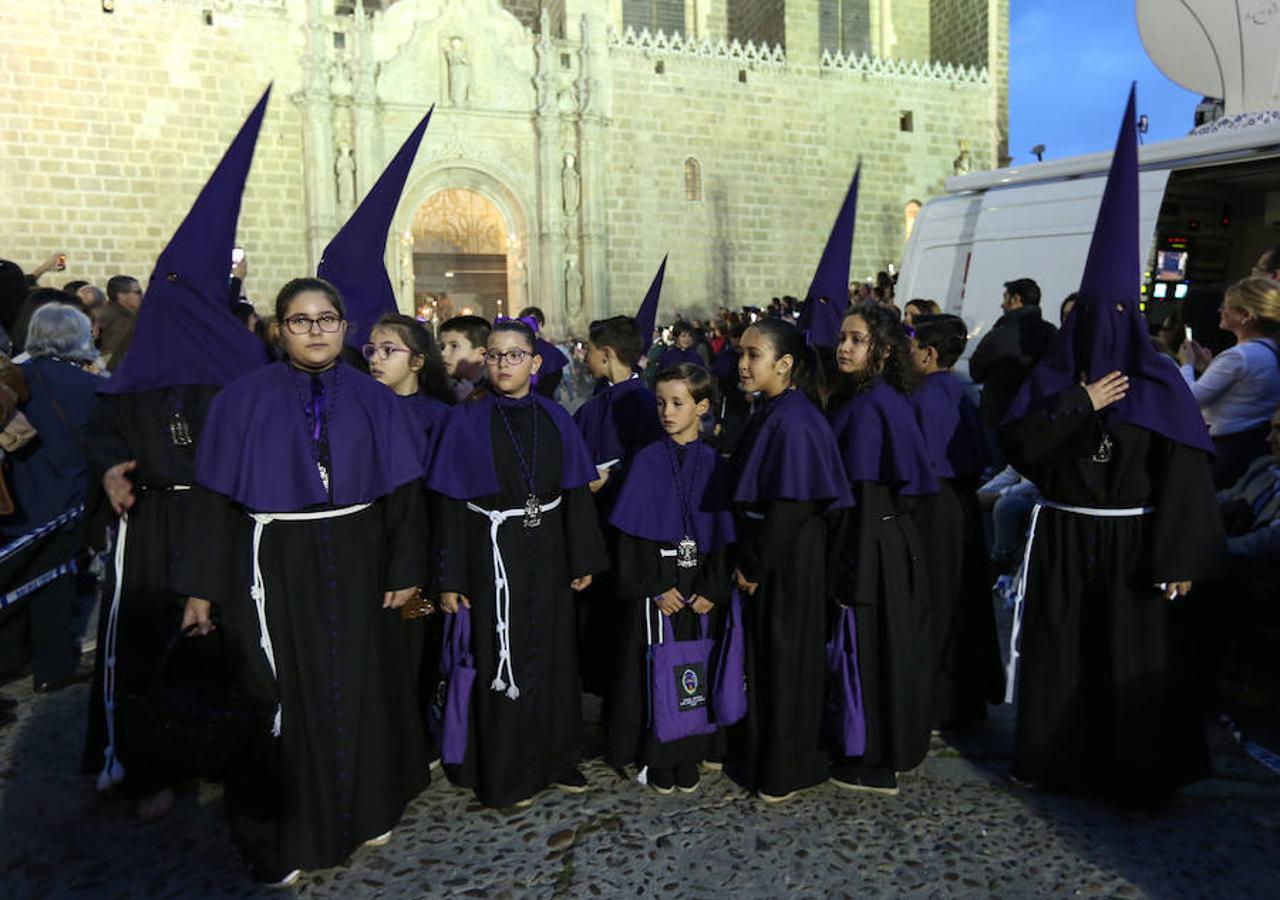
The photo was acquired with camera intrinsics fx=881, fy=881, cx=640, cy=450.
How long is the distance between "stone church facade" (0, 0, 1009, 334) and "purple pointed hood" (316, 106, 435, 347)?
15389 millimetres

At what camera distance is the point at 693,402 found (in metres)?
3.57

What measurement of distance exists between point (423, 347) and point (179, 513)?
1.24 meters

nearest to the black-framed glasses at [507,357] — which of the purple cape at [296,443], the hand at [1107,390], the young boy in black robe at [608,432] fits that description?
the purple cape at [296,443]

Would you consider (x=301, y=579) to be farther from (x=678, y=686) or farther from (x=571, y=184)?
(x=571, y=184)

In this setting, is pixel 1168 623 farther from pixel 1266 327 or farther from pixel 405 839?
pixel 405 839

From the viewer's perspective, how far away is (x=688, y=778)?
11.6ft

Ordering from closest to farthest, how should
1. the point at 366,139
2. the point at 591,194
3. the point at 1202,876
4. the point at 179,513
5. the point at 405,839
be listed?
the point at 1202,876
the point at 405,839
the point at 179,513
the point at 366,139
the point at 591,194

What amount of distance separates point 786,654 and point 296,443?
6.38 ft

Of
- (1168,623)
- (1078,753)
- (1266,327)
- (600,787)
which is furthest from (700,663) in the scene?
(1266,327)

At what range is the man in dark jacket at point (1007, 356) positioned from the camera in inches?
Result: 202

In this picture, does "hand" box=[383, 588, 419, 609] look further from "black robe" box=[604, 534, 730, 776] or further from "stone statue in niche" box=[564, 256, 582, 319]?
"stone statue in niche" box=[564, 256, 582, 319]

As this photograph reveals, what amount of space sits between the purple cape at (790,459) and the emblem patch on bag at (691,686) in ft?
2.31

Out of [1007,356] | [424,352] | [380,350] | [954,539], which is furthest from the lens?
[1007,356]

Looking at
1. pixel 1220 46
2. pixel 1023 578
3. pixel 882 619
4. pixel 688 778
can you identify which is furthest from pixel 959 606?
pixel 1220 46
